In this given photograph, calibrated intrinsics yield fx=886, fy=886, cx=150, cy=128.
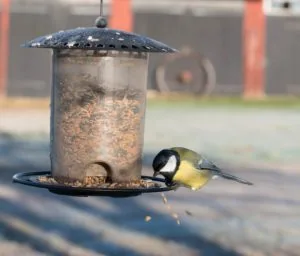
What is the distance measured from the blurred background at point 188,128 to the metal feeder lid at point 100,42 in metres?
3.60

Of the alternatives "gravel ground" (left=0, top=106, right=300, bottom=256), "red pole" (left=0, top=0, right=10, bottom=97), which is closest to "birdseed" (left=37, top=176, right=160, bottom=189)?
"gravel ground" (left=0, top=106, right=300, bottom=256)

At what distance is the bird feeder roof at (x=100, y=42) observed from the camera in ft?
14.8

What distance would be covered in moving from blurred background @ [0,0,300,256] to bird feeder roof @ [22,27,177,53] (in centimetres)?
360

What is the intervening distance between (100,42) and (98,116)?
1.57 feet

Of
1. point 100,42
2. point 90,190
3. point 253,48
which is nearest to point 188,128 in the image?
point 253,48

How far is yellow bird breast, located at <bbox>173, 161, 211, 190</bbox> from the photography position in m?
4.65

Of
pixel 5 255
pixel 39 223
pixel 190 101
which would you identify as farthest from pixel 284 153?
pixel 190 101

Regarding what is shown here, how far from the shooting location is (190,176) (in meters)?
4.73

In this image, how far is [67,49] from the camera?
479cm

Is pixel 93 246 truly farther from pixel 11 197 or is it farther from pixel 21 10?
pixel 21 10

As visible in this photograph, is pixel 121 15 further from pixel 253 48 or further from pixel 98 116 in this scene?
pixel 98 116

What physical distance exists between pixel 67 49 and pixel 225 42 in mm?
23017

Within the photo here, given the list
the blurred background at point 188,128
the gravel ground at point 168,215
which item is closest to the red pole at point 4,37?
the blurred background at point 188,128

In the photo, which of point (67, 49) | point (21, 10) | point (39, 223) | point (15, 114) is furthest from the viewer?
point (21, 10)
